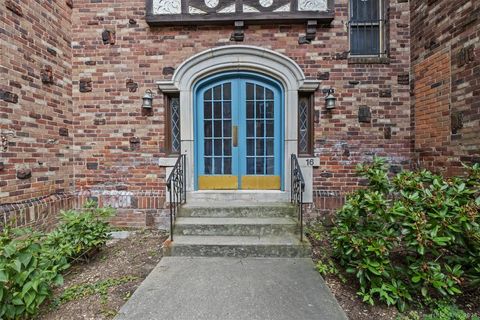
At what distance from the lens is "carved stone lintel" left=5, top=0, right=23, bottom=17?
3.31m

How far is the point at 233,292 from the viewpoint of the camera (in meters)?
2.49

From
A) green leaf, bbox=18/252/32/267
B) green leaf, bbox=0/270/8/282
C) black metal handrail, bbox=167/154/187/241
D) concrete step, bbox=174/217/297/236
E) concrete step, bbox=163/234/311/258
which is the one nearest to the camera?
green leaf, bbox=0/270/8/282

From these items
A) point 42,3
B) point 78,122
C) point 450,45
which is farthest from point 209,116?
point 450,45

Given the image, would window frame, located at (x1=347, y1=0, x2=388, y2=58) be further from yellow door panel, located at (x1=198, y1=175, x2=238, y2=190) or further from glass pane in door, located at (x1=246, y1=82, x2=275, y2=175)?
yellow door panel, located at (x1=198, y1=175, x2=238, y2=190)

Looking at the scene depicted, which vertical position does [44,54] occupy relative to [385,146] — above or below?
above

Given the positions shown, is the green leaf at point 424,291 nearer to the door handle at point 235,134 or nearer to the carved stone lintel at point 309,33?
the door handle at point 235,134

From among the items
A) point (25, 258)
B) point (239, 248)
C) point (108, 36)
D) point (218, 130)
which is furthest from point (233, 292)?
point (108, 36)

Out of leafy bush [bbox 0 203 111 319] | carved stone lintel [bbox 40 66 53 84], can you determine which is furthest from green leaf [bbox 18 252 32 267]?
carved stone lintel [bbox 40 66 53 84]

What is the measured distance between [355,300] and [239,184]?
8.02ft

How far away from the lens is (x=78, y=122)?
443cm

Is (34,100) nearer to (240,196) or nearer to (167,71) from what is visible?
(167,71)

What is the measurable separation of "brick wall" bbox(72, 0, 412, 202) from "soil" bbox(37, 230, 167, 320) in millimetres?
960

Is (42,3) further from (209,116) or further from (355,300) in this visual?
(355,300)

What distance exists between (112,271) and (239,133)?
2729 millimetres
